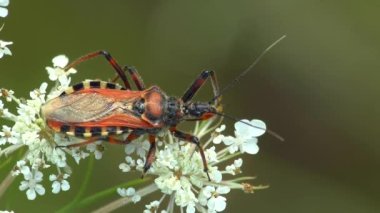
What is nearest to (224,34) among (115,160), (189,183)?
(115,160)

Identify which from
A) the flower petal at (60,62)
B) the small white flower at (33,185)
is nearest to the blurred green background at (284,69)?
A: the flower petal at (60,62)

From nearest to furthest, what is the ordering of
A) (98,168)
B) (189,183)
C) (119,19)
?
(189,183) → (98,168) → (119,19)

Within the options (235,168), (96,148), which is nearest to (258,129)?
(235,168)

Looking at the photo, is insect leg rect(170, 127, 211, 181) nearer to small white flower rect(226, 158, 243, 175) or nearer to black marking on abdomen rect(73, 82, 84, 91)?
small white flower rect(226, 158, 243, 175)

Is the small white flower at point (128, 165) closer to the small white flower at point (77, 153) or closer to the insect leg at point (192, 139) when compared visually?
the small white flower at point (77, 153)

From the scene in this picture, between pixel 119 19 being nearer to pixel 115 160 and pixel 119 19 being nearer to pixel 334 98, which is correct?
pixel 115 160
